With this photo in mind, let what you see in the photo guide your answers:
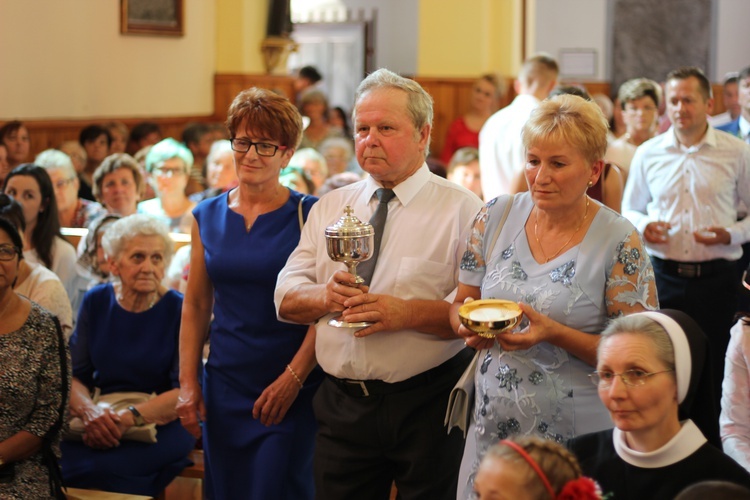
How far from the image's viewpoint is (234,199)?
361 cm

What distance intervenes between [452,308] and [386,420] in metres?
0.39

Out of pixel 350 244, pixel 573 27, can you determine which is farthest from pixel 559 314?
pixel 573 27

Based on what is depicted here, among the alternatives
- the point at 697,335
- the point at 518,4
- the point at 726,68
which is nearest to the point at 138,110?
the point at 518,4

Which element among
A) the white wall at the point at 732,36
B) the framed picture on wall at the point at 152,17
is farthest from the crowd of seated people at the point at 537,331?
the white wall at the point at 732,36

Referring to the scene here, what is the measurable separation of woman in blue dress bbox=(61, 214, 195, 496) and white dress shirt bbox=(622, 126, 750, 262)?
252 centimetres

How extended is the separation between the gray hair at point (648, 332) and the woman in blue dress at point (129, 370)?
7.45 feet

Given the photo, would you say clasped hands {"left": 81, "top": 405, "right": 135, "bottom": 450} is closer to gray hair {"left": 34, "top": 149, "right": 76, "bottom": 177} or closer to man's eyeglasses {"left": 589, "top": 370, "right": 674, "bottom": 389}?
man's eyeglasses {"left": 589, "top": 370, "right": 674, "bottom": 389}

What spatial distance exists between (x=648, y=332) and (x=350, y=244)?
831 mm

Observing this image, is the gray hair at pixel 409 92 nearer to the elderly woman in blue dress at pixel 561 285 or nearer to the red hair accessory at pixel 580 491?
the elderly woman in blue dress at pixel 561 285

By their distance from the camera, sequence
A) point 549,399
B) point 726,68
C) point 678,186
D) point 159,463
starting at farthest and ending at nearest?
point 726,68 < point 678,186 < point 159,463 < point 549,399

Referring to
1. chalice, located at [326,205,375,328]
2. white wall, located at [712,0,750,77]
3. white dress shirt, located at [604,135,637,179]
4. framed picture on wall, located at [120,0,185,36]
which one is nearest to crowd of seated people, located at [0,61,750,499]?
chalice, located at [326,205,375,328]

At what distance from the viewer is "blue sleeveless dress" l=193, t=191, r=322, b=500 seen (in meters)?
3.47

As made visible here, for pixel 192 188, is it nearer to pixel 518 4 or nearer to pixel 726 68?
pixel 518 4

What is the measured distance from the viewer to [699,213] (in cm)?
532
